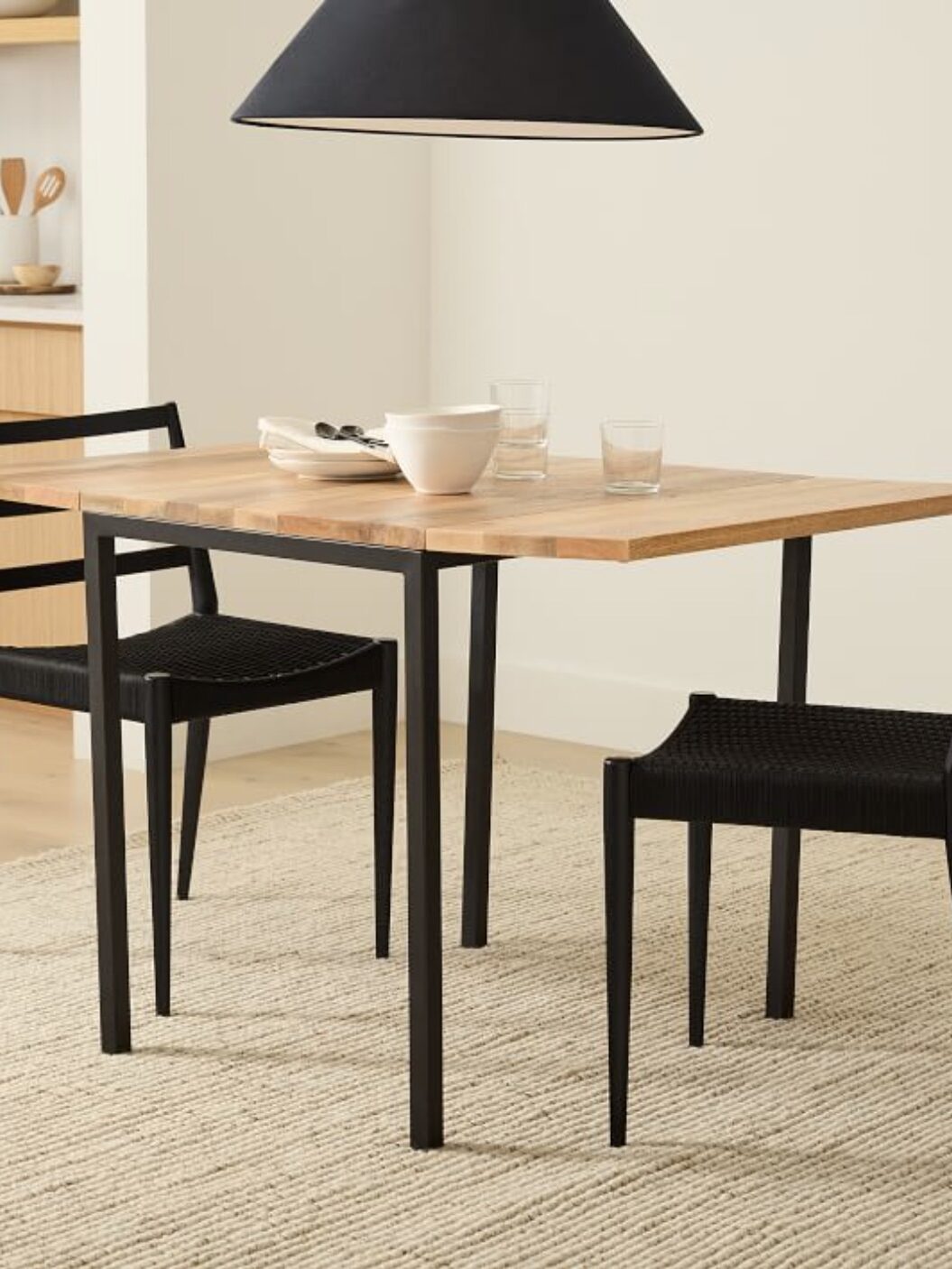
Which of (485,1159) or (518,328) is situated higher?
(518,328)

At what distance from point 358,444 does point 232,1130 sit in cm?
87

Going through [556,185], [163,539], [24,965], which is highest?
[556,185]

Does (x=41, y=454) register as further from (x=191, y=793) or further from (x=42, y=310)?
(x=191, y=793)

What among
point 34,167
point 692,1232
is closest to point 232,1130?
point 692,1232

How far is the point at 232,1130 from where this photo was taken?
8.67ft

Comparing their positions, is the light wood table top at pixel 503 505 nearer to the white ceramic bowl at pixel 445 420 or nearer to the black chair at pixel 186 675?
the white ceramic bowl at pixel 445 420

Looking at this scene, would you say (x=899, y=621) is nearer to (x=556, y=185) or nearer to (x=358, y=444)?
(x=556, y=185)

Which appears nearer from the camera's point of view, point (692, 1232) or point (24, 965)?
point (692, 1232)

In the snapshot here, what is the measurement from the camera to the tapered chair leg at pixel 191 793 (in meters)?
3.56

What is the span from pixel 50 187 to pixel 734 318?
186cm

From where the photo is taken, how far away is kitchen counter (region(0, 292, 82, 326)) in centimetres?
489

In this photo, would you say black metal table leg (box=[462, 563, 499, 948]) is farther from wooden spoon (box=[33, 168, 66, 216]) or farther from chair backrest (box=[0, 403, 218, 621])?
wooden spoon (box=[33, 168, 66, 216])

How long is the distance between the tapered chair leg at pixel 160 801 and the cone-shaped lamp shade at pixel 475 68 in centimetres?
81

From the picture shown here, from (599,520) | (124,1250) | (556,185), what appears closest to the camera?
(124,1250)
